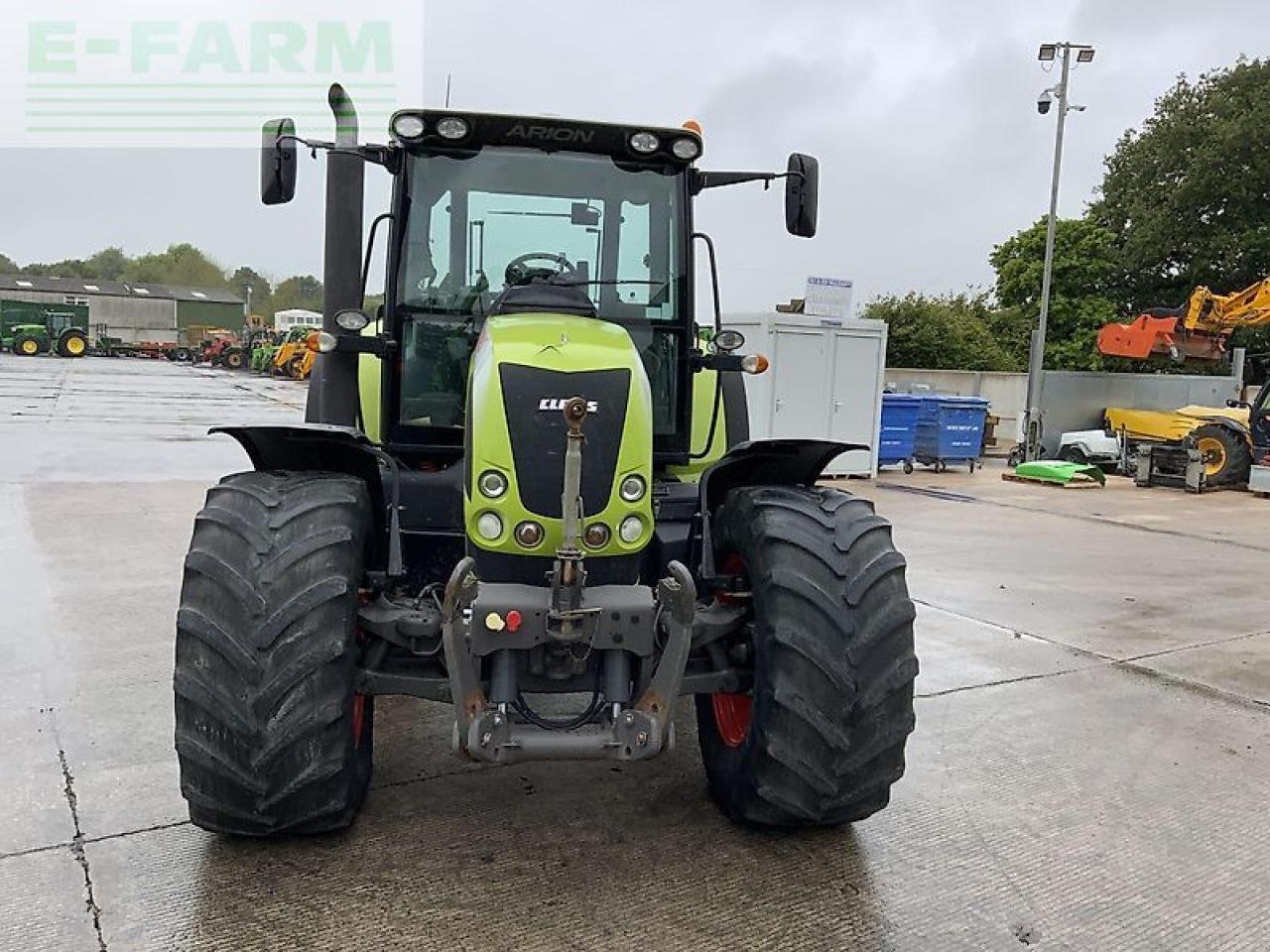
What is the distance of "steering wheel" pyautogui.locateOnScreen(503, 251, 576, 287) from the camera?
13.7 ft

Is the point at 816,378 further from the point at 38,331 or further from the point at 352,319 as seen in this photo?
the point at 38,331

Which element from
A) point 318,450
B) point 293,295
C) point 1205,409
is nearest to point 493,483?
point 318,450

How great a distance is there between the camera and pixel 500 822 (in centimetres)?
358

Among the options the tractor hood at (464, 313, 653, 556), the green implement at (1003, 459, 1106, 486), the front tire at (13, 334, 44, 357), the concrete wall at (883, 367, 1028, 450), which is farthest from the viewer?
the front tire at (13, 334, 44, 357)

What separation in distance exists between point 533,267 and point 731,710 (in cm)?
188

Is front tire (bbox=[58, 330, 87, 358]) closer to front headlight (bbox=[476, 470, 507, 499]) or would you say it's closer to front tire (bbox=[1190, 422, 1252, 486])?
front tire (bbox=[1190, 422, 1252, 486])

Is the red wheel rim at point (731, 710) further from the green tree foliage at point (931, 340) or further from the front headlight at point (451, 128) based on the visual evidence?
the green tree foliage at point (931, 340)

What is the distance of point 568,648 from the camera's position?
311 cm

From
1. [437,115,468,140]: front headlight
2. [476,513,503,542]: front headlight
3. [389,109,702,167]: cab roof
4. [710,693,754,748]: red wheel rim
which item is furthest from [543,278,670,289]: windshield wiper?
[710,693,754,748]: red wheel rim

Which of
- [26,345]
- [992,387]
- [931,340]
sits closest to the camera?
[992,387]

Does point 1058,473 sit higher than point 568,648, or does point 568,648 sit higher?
point 568,648

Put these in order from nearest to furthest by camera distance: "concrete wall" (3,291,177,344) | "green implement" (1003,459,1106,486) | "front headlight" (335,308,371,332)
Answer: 1. "front headlight" (335,308,371,332)
2. "green implement" (1003,459,1106,486)
3. "concrete wall" (3,291,177,344)

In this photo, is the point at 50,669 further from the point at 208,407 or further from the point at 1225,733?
the point at 208,407

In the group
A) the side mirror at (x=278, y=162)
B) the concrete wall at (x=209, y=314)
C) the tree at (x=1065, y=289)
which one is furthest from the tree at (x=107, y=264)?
the side mirror at (x=278, y=162)
